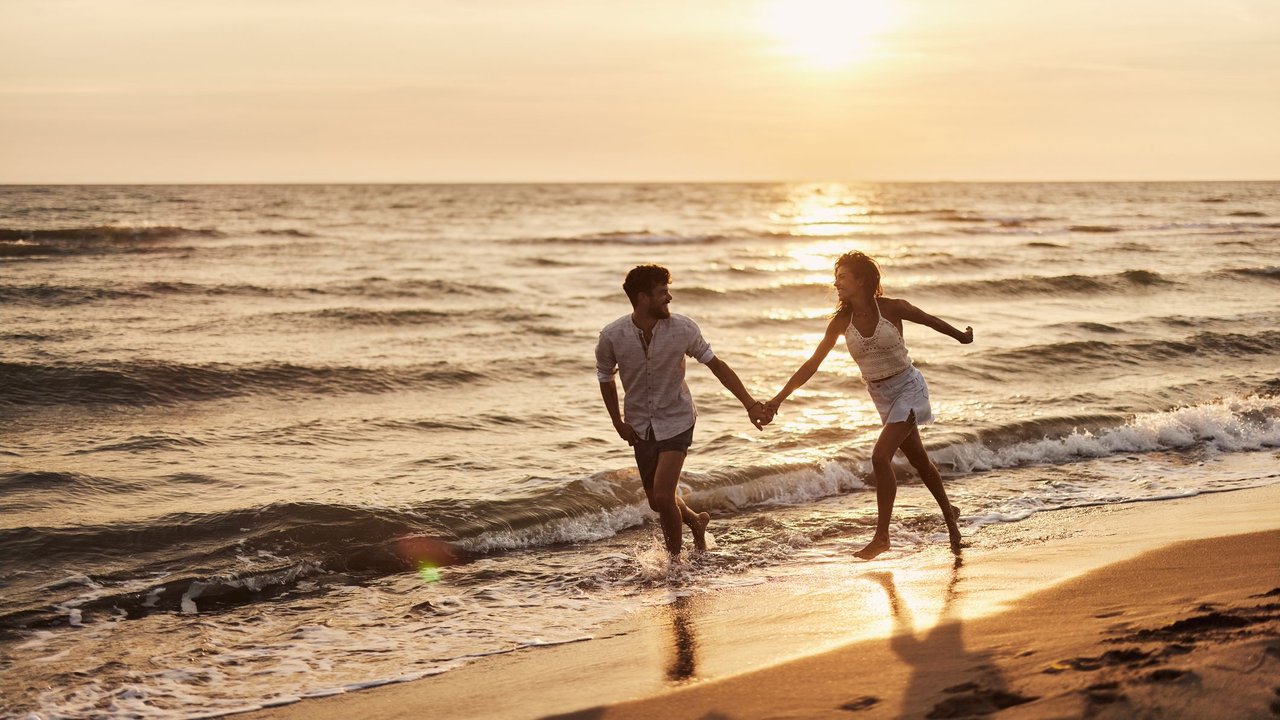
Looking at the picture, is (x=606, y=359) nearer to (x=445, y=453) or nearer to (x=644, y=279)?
(x=644, y=279)

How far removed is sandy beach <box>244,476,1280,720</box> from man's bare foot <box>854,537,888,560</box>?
0.11 meters

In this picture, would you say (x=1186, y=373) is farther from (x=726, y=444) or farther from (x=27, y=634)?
(x=27, y=634)

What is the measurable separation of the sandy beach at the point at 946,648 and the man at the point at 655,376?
0.95m

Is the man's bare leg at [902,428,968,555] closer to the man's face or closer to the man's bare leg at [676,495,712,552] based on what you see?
the man's bare leg at [676,495,712,552]

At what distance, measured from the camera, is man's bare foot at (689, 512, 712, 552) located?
7.91 meters

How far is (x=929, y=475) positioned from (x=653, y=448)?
200 cm

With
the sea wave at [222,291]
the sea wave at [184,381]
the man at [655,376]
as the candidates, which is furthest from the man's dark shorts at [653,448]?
the sea wave at [222,291]

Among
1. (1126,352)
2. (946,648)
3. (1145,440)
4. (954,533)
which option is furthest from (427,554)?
(1126,352)

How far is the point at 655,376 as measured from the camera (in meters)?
7.06

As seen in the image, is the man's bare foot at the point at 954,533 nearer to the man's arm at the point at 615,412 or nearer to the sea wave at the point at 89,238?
the man's arm at the point at 615,412

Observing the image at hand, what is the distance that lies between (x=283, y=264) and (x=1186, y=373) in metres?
24.6

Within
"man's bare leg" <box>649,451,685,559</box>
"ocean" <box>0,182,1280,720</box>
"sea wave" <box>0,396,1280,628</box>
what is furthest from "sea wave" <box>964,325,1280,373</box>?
"man's bare leg" <box>649,451,685,559</box>

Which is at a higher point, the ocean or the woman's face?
the woman's face

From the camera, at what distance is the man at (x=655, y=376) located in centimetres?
693
